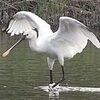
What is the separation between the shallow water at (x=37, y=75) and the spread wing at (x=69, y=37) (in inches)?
34.1

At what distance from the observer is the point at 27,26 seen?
16.7 m

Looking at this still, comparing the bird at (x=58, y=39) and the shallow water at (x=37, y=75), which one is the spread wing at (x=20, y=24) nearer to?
the bird at (x=58, y=39)

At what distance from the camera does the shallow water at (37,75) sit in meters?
14.1

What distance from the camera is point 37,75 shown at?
1709 cm

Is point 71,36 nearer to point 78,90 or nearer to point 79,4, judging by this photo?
point 78,90

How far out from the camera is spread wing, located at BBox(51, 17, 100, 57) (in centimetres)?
1461

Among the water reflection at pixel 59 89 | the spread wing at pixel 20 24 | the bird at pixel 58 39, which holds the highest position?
the spread wing at pixel 20 24

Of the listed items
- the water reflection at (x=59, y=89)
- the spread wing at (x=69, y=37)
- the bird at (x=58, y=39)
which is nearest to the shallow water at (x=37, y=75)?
the water reflection at (x=59, y=89)

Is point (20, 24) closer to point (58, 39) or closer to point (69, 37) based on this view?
point (58, 39)

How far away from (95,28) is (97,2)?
4.33 metres

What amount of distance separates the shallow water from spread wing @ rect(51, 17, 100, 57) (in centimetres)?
87

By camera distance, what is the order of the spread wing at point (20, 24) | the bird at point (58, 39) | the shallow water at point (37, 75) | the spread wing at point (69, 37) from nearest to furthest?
the shallow water at point (37, 75), the spread wing at point (69, 37), the bird at point (58, 39), the spread wing at point (20, 24)

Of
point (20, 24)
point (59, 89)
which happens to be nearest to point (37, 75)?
point (20, 24)

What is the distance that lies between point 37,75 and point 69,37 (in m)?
2.05
